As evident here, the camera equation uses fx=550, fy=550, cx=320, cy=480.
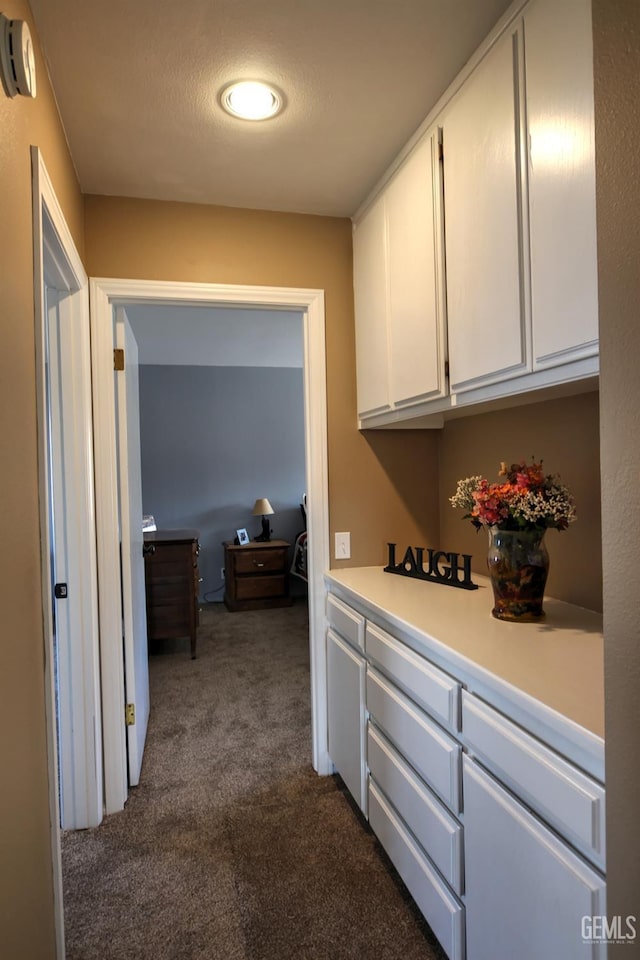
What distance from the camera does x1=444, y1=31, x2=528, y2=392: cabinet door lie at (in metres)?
1.34

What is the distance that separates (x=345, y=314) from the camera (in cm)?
246

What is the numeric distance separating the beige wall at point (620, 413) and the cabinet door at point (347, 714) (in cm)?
125

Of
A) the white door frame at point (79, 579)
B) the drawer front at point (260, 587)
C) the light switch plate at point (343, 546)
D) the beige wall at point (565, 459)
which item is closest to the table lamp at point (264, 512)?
the drawer front at point (260, 587)

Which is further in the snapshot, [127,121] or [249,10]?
[127,121]

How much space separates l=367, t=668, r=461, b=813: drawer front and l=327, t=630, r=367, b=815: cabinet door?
0.12 m

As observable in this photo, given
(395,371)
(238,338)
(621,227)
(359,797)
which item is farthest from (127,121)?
(238,338)

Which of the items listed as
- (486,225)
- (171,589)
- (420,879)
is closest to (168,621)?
(171,589)

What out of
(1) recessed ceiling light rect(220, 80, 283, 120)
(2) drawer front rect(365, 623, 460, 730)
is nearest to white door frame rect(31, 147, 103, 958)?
(1) recessed ceiling light rect(220, 80, 283, 120)

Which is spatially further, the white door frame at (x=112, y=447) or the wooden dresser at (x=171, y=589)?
the wooden dresser at (x=171, y=589)

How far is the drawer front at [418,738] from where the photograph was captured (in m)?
1.32

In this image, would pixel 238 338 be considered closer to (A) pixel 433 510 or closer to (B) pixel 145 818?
(A) pixel 433 510

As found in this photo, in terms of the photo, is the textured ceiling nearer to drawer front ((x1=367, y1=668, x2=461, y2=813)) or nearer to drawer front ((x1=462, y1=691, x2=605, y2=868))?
drawer front ((x1=462, y1=691, x2=605, y2=868))

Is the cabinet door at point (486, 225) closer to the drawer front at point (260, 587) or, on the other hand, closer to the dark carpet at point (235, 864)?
the dark carpet at point (235, 864)

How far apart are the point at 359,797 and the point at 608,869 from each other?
1393 millimetres
